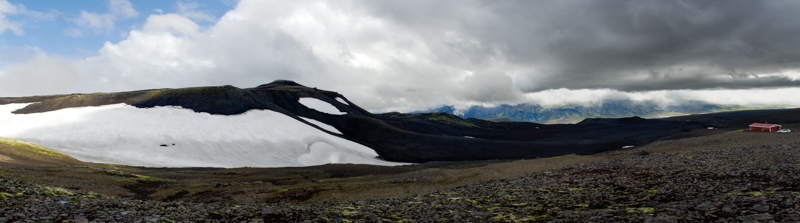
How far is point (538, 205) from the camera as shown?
63.7 ft

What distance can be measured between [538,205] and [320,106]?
121 metres

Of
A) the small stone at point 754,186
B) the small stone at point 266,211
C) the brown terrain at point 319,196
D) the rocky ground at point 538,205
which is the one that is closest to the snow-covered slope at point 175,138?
the brown terrain at point 319,196

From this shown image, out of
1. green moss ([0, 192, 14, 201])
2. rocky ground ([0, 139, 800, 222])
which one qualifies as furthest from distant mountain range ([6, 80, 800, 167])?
rocky ground ([0, 139, 800, 222])

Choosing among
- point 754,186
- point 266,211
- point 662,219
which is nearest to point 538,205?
point 662,219

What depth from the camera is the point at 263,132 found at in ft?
268

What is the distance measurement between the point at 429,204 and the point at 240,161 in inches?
2061

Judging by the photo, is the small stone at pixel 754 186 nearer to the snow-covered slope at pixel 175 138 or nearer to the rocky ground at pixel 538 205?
the rocky ground at pixel 538 205

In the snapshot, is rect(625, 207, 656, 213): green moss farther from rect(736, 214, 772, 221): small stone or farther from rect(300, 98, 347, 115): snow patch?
rect(300, 98, 347, 115): snow patch

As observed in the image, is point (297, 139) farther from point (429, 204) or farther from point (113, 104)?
point (429, 204)

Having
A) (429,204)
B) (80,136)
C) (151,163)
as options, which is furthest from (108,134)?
(429,204)

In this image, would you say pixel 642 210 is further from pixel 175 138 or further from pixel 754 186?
pixel 175 138

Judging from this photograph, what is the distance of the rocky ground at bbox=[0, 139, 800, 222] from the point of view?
13.3m

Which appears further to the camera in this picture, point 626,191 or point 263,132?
point 263,132

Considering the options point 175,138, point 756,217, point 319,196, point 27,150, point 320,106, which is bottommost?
point 319,196
